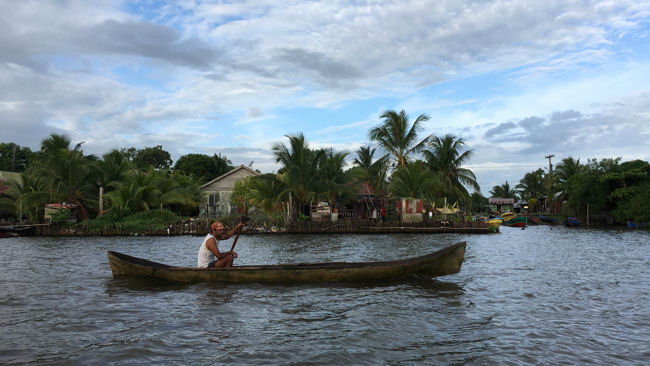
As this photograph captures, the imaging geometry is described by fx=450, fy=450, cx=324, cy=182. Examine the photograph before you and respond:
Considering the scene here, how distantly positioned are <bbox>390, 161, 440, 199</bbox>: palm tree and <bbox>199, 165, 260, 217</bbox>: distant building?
10371mm

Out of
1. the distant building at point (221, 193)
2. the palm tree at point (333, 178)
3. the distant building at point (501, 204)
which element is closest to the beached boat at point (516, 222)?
the palm tree at point (333, 178)

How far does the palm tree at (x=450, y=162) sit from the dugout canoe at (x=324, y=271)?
2411 cm

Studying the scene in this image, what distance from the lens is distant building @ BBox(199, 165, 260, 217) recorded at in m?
31.8

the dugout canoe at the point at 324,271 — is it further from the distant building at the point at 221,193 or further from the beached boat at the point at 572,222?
the beached boat at the point at 572,222

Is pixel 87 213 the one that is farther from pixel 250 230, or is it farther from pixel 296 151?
pixel 296 151

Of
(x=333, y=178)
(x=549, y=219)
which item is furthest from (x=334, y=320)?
(x=549, y=219)

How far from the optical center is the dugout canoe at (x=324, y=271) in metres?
8.47

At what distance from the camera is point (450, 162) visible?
32750mm

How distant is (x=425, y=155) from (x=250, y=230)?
1449cm

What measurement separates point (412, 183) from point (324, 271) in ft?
61.5

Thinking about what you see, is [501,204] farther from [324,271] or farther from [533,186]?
[324,271]

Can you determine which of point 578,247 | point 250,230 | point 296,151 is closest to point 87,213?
point 250,230

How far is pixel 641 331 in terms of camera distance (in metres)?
5.77

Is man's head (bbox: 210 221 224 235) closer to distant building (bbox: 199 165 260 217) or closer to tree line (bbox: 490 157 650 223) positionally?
distant building (bbox: 199 165 260 217)
